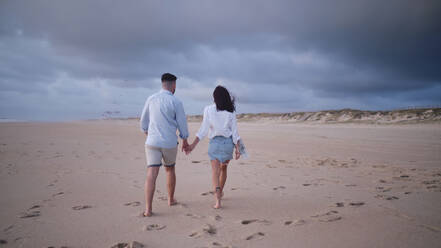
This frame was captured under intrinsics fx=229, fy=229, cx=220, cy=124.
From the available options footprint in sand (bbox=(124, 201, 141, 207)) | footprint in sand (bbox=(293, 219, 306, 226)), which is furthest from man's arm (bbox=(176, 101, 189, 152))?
footprint in sand (bbox=(293, 219, 306, 226))

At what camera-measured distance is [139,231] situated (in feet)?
10.0

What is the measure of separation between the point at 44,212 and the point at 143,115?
2.20 meters

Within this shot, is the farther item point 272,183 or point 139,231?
point 272,183

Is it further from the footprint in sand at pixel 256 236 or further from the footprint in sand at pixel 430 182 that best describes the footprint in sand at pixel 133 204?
the footprint in sand at pixel 430 182

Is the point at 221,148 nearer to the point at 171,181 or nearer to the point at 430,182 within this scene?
the point at 171,181

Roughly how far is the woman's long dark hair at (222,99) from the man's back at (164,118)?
627 mm

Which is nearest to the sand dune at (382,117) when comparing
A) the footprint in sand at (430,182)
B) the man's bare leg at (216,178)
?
the footprint in sand at (430,182)

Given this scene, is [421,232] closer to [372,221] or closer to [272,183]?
[372,221]

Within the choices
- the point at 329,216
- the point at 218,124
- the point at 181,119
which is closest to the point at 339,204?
the point at 329,216

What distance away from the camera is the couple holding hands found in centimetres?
363

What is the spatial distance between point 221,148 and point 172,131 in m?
0.88

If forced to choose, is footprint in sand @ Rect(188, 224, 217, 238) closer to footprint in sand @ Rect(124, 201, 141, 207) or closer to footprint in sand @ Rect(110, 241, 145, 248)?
footprint in sand @ Rect(110, 241, 145, 248)

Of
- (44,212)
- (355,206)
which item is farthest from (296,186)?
(44,212)

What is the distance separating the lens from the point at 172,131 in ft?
12.2
